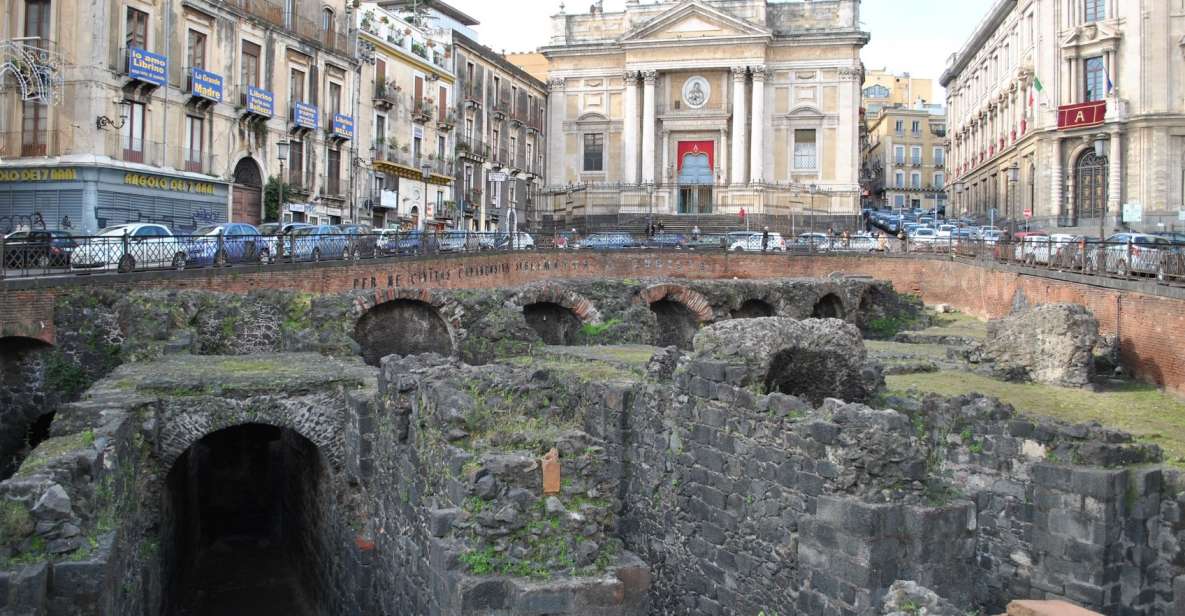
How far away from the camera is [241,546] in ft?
56.1

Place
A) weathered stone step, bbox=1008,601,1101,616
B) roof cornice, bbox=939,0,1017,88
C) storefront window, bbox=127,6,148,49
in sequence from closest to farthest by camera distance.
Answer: weathered stone step, bbox=1008,601,1101,616, storefront window, bbox=127,6,148,49, roof cornice, bbox=939,0,1017,88

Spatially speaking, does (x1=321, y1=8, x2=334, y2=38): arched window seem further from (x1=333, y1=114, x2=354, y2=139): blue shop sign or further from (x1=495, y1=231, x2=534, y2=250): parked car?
(x1=495, y1=231, x2=534, y2=250): parked car

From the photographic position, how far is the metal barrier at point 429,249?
1864 cm

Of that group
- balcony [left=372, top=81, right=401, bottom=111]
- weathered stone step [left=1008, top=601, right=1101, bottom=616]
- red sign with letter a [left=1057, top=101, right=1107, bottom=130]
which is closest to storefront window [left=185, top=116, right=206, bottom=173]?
balcony [left=372, top=81, right=401, bottom=111]

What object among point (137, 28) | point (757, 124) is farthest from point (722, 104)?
point (137, 28)

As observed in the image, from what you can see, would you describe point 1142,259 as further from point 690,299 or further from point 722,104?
point 722,104

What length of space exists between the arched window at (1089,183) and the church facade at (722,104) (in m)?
11.0

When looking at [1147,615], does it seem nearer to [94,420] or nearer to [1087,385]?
[1087,385]

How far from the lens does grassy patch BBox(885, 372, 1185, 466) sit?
1278 centimetres

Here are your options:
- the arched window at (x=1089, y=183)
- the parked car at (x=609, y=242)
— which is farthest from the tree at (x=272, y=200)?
the arched window at (x=1089, y=183)

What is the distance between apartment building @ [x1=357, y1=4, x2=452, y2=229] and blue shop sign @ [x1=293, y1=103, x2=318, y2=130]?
14.5ft

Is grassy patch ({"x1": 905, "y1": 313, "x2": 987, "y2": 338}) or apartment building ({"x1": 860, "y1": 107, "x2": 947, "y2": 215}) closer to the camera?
grassy patch ({"x1": 905, "y1": 313, "x2": 987, "y2": 338})

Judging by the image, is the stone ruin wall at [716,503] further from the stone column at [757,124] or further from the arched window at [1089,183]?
the stone column at [757,124]

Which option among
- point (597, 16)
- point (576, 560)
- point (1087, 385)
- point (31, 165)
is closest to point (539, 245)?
point (31, 165)
